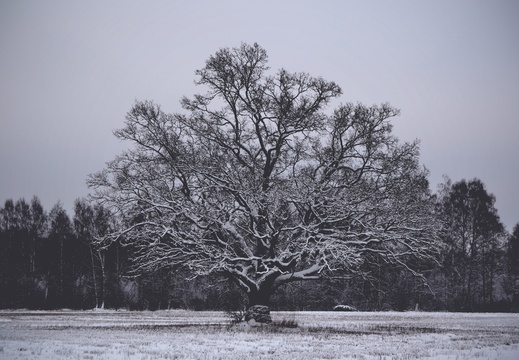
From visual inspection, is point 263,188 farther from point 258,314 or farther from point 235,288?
point 235,288

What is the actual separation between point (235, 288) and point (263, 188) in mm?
23659

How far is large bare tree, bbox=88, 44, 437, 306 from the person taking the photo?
22094mm

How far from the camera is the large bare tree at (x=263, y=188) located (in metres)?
22.1

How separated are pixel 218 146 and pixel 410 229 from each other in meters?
9.71

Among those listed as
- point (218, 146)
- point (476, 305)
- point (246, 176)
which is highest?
point (218, 146)

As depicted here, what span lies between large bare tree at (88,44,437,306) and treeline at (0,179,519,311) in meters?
23.2

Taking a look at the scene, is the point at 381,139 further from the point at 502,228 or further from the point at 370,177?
the point at 502,228

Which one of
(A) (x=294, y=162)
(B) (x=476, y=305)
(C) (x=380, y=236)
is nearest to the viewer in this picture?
(C) (x=380, y=236)

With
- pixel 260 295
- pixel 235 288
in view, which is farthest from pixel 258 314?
pixel 235 288

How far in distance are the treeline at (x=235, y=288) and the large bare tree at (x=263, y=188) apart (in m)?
23.2

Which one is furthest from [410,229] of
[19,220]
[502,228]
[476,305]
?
[19,220]

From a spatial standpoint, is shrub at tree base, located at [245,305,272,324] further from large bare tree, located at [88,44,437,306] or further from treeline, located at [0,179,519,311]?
treeline, located at [0,179,519,311]

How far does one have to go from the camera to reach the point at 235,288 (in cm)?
4528

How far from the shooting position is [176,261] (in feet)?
76.2
